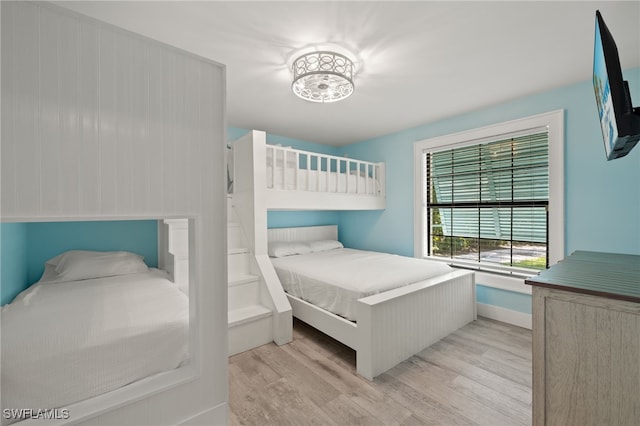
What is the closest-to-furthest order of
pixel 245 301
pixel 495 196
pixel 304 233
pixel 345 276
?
pixel 345 276, pixel 245 301, pixel 495 196, pixel 304 233

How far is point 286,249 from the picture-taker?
11.5ft

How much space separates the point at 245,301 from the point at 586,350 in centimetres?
229

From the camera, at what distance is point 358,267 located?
270 centimetres

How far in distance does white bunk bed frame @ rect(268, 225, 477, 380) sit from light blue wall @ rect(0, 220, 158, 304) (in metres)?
1.75

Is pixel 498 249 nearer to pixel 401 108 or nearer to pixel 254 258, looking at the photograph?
pixel 401 108

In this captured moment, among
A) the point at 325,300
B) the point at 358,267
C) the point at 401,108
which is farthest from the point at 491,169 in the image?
the point at 325,300

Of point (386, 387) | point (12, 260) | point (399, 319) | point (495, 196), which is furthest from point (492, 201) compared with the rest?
point (12, 260)

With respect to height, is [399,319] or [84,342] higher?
[84,342]

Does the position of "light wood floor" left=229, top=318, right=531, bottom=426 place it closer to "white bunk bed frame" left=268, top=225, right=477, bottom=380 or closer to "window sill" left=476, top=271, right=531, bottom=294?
"white bunk bed frame" left=268, top=225, right=477, bottom=380

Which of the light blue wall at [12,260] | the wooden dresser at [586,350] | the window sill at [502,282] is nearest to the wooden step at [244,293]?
the light blue wall at [12,260]

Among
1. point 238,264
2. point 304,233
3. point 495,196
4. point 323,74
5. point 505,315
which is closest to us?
point 323,74

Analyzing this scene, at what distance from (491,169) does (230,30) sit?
2993mm

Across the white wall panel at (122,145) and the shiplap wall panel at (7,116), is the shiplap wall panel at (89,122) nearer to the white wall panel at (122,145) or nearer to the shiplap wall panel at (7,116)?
the white wall panel at (122,145)

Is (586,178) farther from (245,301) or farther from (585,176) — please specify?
(245,301)
